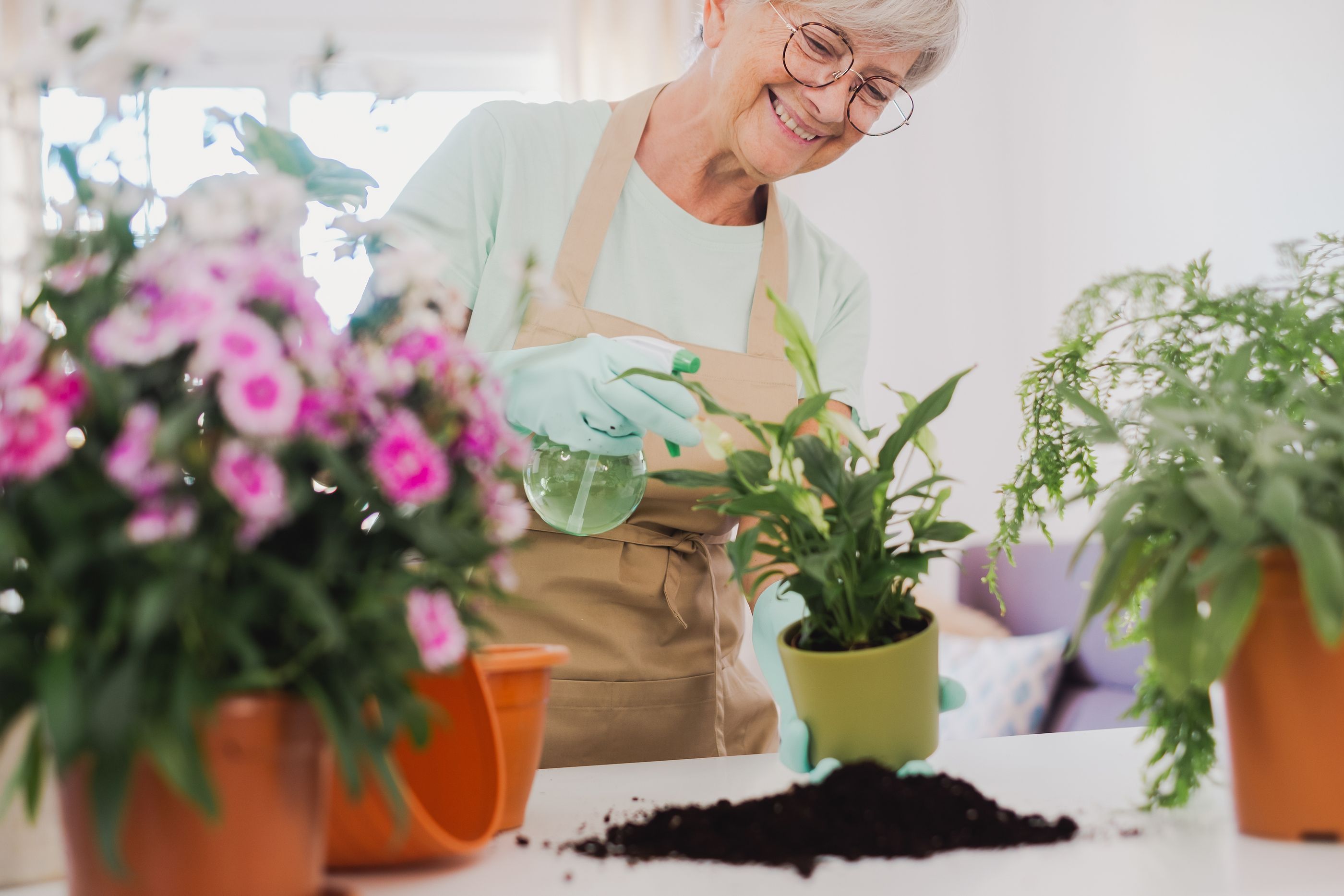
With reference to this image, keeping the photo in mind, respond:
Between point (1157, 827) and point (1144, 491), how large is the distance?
23 cm

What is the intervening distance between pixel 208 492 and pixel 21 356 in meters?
0.10

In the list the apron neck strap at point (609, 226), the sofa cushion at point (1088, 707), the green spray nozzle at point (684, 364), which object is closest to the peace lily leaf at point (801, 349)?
the green spray nozzle at point (684, 364)

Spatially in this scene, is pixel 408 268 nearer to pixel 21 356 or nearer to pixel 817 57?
pixel 21 356

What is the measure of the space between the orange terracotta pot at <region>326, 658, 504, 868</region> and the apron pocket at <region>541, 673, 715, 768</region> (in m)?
0.55

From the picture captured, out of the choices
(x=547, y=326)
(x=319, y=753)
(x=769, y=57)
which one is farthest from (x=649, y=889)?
(x=769, y=57)

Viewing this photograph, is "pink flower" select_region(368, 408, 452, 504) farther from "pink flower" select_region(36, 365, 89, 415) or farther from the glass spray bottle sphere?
the glass spray bottle sphere

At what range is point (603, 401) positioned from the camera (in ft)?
3.48

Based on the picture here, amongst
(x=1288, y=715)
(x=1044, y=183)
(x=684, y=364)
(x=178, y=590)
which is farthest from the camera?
(x=1044, y=183)

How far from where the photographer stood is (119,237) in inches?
19.0

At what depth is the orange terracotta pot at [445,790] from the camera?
0.60m

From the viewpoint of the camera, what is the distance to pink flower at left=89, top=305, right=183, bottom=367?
426 millimetres

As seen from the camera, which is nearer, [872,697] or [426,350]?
[426,350]

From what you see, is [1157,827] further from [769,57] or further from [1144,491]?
[769,57]

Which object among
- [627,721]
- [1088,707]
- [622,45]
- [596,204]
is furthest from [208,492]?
[622,45]
